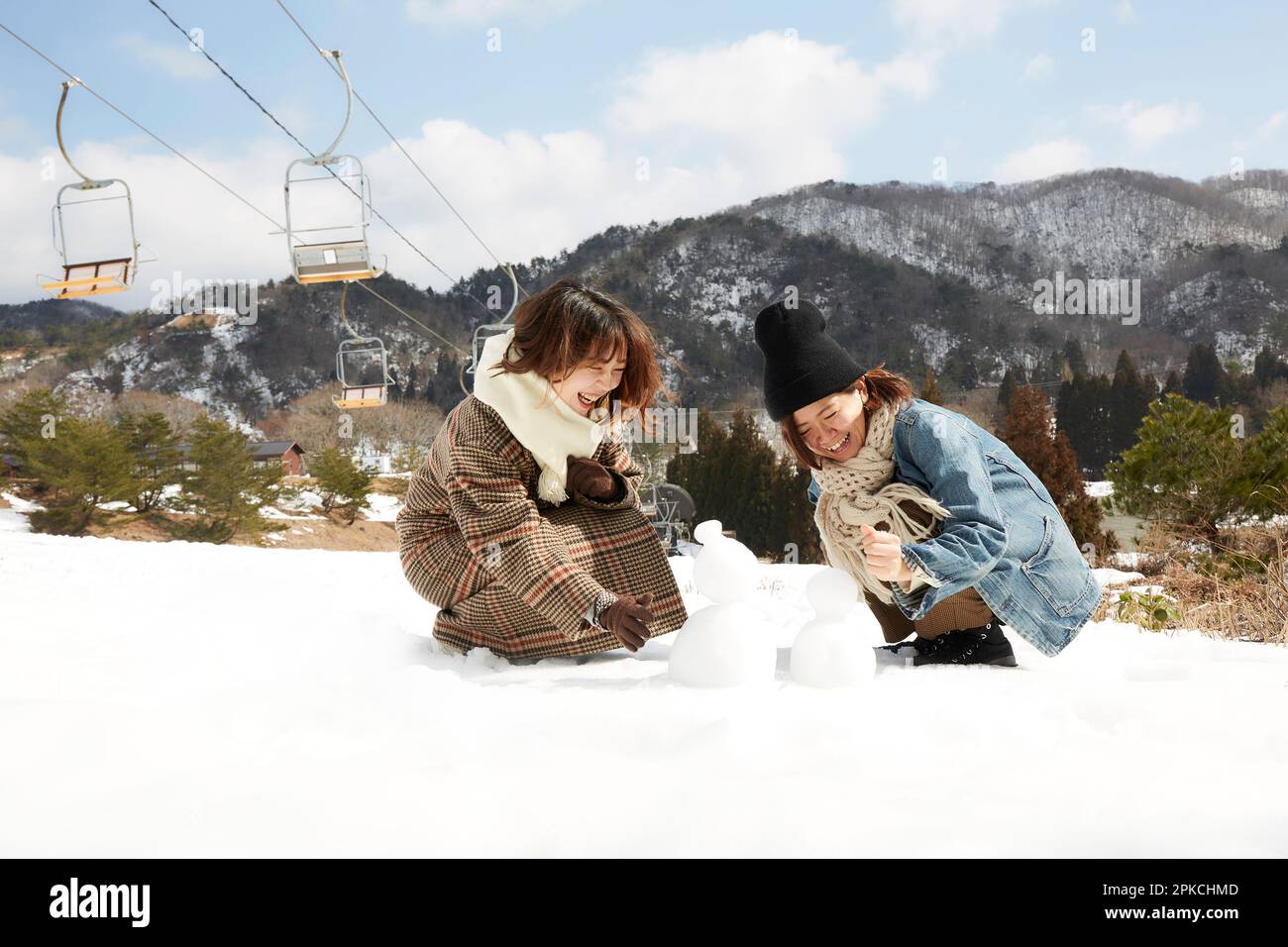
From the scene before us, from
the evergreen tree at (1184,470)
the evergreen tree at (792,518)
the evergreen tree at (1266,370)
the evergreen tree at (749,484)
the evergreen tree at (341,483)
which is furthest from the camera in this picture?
the evergreen tree at (1266,370)

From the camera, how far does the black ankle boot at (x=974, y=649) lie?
2.25m

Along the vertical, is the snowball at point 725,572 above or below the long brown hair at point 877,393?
below

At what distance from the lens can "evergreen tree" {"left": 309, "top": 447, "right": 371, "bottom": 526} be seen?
81.5 ft

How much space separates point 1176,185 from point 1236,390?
6682 cm

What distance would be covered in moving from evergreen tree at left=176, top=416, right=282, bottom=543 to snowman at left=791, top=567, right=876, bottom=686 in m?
22.5

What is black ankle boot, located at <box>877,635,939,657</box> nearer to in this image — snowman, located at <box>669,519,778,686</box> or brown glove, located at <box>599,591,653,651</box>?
snowman, located at <box>669,519,778,686</box>

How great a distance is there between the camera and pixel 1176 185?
101 meters

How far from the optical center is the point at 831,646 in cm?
195

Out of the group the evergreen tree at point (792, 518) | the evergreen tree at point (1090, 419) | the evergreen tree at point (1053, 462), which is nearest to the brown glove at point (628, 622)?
the evergreen tree at point (1053, 462)

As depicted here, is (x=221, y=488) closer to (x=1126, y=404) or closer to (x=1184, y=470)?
(x=1184, y=470)

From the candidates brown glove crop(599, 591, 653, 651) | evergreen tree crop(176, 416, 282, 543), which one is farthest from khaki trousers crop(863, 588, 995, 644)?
evergreen tree crop(176, 416, 282, 543)

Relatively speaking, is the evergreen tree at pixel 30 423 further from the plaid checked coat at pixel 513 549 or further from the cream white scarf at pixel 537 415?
the cream white scarf at pixel 537 415

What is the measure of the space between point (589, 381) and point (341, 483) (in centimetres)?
2406

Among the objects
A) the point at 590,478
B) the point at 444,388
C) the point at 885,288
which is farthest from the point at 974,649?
the point at 885,288
